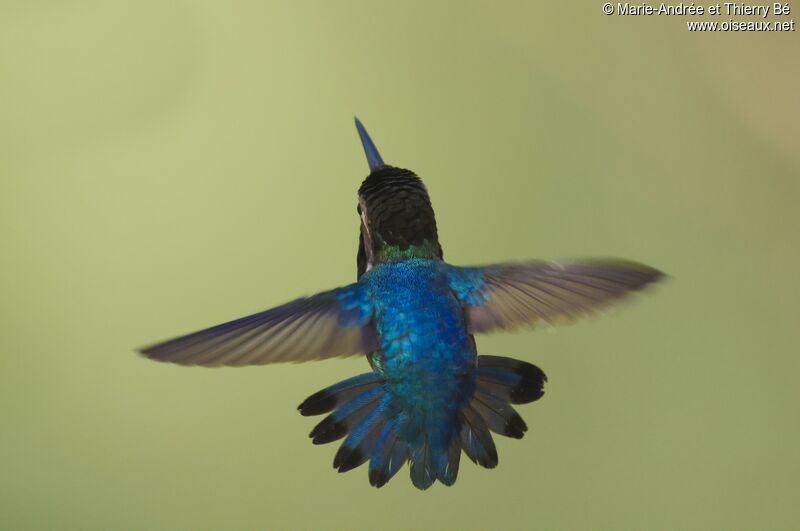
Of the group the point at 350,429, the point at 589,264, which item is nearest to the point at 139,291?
the point at 350,429

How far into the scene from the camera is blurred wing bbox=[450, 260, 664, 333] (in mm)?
769

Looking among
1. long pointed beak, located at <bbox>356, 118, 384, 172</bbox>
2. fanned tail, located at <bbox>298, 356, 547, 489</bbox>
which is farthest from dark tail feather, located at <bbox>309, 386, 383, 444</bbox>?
long pointed beak, located at <bbox>356, 118, 384, 172</bbox>

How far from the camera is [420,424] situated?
0.86 m

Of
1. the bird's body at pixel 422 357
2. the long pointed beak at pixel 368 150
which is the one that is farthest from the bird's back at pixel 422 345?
the long pointed beak at pixel 368 150

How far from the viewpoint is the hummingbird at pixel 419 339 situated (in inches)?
32.6

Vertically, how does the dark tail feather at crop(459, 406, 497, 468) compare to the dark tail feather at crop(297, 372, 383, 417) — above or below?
below

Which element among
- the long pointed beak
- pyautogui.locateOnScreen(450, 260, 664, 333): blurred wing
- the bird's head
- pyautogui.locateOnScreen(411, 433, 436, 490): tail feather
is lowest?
pyautogui.locateOnScreen(411, 433, 436, 490): tail feather

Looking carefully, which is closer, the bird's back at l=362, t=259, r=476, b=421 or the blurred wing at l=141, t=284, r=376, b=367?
the blurred wing at l=141, t=284, r=376, b=367

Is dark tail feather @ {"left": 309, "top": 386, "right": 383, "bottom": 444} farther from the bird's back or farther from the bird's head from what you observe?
the bird's head

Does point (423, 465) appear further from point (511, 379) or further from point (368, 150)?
point (368, 150)

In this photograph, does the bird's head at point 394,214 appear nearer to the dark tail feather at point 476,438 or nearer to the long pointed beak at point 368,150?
the long pointed beak at point 368,150

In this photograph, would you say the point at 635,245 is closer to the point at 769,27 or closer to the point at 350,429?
the point at 769,27

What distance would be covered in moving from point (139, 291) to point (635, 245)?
89 centimetres

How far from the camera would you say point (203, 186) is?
62.1 inches
